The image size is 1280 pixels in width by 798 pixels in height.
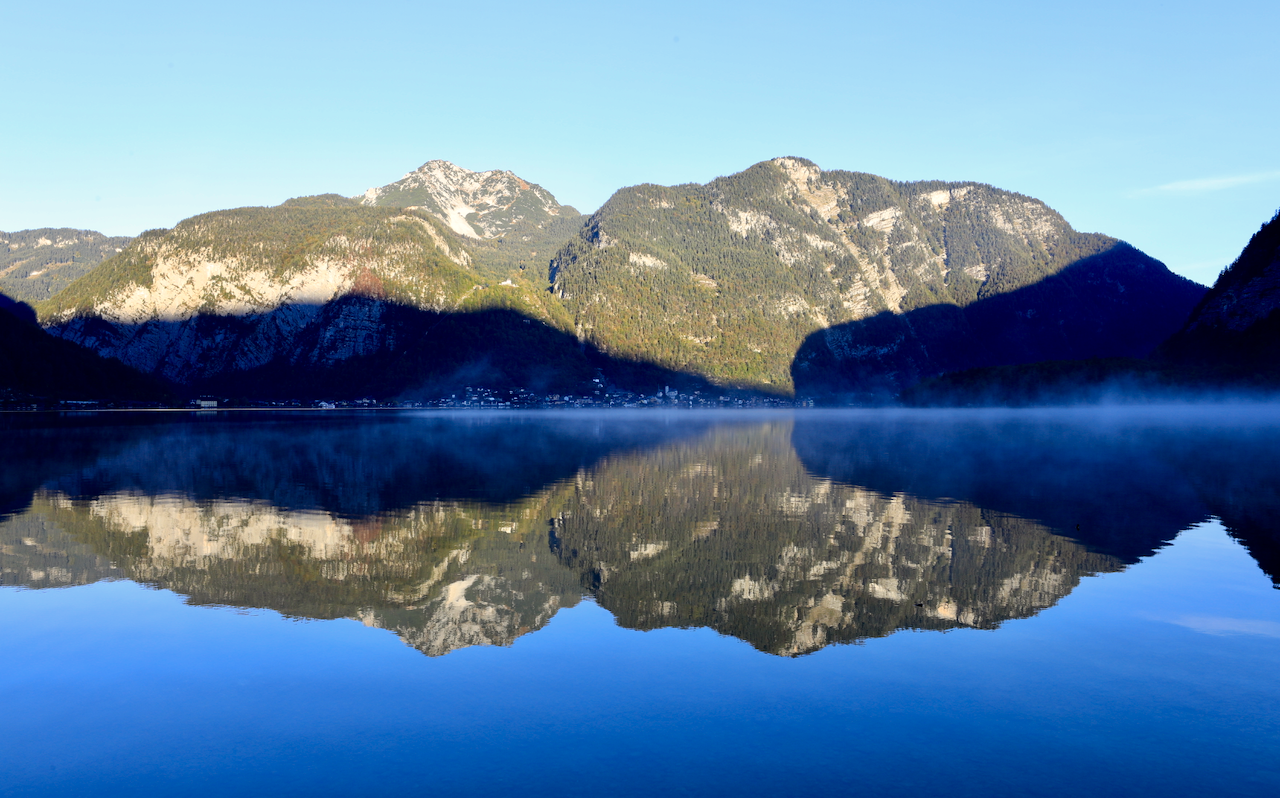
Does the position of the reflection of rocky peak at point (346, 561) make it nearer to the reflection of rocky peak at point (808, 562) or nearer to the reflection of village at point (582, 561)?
the reflection of village at point (582, 561)

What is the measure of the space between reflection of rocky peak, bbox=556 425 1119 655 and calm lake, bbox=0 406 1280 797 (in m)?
0.17

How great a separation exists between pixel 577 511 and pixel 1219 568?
24.8 m

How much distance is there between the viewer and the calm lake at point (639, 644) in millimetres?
12438

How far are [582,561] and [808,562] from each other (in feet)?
25.2

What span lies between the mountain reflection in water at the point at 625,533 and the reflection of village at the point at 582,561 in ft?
0.38

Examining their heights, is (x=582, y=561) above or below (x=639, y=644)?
below

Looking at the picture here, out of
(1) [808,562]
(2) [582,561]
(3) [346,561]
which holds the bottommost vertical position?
(3) [346,561]

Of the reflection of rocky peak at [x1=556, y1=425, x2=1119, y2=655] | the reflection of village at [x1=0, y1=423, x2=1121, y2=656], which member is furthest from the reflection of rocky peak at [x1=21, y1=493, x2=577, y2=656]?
the reflection of rocky peak at [x1=556, y1=425, x2=1119, y2=655]

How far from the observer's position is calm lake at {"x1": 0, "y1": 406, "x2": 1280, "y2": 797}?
12438mm

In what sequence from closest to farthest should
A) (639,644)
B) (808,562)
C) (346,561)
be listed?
(639,644)
(808,562)
(346,561)

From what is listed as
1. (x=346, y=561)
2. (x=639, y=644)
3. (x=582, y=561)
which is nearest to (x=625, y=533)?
(x=582, y=561)

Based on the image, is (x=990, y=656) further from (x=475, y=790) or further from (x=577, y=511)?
(x=577, y=511)

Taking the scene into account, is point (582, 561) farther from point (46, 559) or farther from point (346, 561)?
point (46, 559)

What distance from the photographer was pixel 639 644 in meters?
18.8
